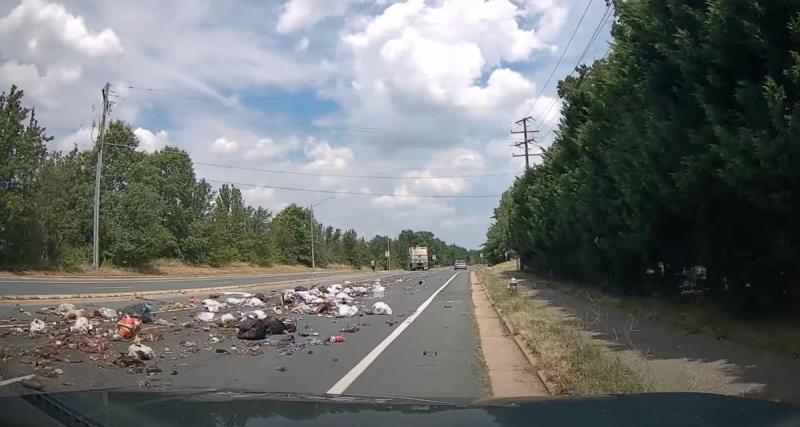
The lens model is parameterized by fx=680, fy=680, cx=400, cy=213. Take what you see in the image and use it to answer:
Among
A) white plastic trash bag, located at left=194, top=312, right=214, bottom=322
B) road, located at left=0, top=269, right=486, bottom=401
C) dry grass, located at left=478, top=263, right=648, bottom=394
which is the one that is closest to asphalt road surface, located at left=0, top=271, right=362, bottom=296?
white plastic trash bag, located at left=194, top=312, right=214, bottom=322

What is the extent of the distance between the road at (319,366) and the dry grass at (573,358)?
1045 millimetres

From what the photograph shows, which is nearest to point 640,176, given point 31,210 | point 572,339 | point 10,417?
point 572,339

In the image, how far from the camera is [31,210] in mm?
42719

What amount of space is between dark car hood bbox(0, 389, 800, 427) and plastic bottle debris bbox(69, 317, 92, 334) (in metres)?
9.06

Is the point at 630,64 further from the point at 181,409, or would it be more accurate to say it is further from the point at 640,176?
the point at 181,409

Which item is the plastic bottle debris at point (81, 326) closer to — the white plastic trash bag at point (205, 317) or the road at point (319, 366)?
the road at point (319, 366)

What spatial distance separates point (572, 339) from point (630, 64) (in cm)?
600

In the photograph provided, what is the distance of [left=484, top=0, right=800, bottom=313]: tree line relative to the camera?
9.08m

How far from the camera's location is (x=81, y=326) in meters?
12.8

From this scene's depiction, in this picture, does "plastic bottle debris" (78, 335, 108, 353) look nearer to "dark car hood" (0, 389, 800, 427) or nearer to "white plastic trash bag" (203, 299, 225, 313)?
"white plastic trash bag" (203, 299, 225, 313)

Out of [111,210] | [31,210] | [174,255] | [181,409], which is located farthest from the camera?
[174,255]

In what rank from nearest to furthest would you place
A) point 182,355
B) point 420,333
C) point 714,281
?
point 182,355
point 714,281
point 420,333

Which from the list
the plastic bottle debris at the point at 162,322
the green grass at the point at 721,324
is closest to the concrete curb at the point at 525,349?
the green grass at the point at 721,324

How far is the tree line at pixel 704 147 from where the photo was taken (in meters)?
9.08
